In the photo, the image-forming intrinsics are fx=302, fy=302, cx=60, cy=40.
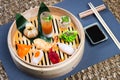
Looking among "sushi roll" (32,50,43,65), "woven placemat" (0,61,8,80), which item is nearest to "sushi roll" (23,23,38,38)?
"sushi roll" (32,50,43,65)

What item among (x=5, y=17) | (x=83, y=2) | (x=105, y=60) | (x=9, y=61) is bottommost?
(x=105, y=60)

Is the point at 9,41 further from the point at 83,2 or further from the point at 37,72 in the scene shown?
the point at 83,2

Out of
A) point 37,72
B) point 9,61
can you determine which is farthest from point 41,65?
point 9,61

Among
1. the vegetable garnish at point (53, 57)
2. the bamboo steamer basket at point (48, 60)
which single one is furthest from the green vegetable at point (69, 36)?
the vegetable garnish at point (53, 57)

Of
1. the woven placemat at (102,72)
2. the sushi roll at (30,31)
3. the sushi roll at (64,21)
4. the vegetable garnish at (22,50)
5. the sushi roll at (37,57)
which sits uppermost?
the sushi roll at (30,31)

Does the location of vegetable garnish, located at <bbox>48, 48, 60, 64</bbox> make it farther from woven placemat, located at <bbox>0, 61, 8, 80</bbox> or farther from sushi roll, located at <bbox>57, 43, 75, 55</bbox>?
woven placemat, located at <bbox>0, 61, 8, 80</bbox>

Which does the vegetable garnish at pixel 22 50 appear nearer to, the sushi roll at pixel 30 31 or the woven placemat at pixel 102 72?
the sushi roll at pixel 30 31
